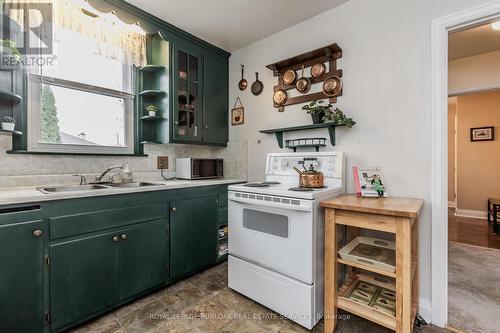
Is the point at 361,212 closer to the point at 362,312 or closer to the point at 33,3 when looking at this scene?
the point at 362,312

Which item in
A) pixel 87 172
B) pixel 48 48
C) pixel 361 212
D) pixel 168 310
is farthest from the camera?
pixel 87 172

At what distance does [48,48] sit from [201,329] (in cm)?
245

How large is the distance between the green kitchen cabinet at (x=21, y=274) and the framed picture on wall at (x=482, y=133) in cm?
635

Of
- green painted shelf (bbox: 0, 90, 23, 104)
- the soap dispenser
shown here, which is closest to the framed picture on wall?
the soap dispenser

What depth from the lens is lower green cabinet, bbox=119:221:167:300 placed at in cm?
173

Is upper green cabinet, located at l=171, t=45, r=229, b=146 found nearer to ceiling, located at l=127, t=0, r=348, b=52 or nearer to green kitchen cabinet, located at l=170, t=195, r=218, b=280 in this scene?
ceiling, located at l=127, t=0, r=348, b=52

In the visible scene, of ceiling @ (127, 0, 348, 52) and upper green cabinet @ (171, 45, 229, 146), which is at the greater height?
ceiling @ (127, 0, 348, 52)

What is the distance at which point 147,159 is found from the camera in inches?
99.3

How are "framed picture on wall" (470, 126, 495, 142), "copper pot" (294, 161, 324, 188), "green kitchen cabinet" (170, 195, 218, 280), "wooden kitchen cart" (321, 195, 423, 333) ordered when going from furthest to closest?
"framed picture on wall" (470, 126, 495, 142) → "green kitchen cabinet" (170, 195, 218, 280) → "copper pot" (294, 161, 324, 188) → "wooden kitchen cart" (321, 195, 423, 333)

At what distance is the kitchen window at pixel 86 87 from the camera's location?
1.89 m

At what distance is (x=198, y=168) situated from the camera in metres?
2.56

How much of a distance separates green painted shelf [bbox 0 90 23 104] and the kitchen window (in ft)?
0.37

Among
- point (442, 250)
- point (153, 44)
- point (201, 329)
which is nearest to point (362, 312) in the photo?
point (442, 250)

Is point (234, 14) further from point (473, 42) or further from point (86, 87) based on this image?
point (473, 42)
